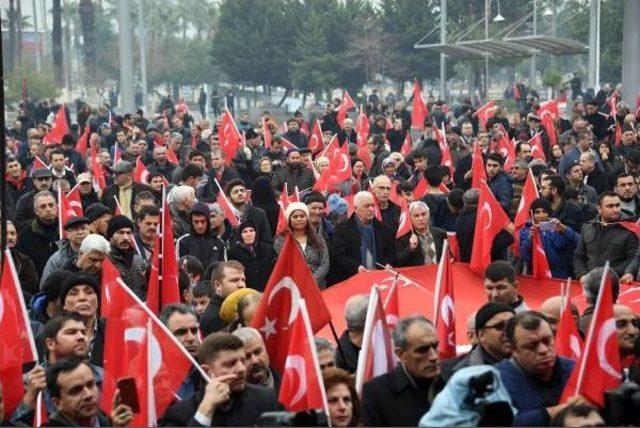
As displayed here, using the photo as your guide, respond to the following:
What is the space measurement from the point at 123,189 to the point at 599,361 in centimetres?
1013

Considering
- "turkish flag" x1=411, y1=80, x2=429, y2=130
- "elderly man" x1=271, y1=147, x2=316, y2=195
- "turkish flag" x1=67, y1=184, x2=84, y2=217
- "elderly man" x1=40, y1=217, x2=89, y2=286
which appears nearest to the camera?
"elderly man" x1=40, y1=217, x2=89, y2=286

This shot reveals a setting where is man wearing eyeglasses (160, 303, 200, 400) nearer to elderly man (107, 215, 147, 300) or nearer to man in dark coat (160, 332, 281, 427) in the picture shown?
man in dark coat (160, 332, 281, 427)

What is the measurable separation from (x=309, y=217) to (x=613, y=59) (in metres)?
53.3

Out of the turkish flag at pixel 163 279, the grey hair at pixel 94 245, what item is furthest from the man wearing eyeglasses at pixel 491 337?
the grey hair at pixel 94 245

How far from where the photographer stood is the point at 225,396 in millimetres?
7191

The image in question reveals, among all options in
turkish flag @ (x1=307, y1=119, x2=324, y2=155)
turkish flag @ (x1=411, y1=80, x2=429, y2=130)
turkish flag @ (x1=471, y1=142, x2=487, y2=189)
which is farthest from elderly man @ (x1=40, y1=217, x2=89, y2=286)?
turkish flag @ (x1=411, y1=80, x2=429, y2=130)

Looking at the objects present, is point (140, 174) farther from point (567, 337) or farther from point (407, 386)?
point (407, 386)

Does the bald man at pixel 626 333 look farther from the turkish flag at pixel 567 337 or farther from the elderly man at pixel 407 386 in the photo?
the elderly man at pixel 407 386

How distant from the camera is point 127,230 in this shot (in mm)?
11844

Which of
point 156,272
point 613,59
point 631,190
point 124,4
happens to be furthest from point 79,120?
point 613,59

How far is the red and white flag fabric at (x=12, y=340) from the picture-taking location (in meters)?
8.28

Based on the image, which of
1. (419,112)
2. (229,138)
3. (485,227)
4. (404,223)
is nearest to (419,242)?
(404,223)

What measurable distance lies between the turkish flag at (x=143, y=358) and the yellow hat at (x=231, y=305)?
1423 millimetres

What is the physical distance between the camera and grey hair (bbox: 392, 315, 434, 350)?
7.52 meters
